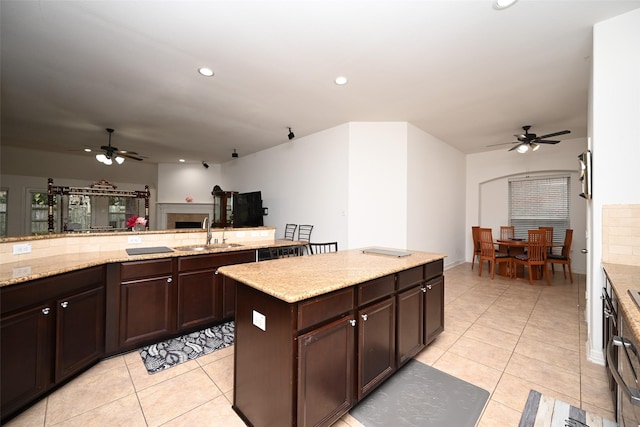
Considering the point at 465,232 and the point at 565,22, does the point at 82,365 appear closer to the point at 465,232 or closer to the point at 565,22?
the point at 565,22

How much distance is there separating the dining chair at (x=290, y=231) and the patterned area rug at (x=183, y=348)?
306 centimetres

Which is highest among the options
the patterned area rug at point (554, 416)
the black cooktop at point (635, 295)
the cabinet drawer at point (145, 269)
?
the black cooktop at point (635, 295)

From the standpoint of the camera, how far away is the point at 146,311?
242 cm

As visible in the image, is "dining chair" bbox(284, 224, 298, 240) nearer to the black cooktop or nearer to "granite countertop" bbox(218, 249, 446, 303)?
"granite countertop" bbox(218, 249, 446, 303)

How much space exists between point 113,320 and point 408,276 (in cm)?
256

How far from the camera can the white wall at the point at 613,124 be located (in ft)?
6.81

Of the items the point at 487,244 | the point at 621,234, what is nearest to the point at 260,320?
the point at 621,234

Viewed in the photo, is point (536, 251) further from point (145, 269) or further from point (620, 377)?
point (145, 269)

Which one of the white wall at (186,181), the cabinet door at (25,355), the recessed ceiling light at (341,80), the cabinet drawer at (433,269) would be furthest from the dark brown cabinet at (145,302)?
the white wall at (186,181)

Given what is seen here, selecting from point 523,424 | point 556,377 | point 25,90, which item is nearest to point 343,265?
point 523,424

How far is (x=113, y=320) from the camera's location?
7.47 ft

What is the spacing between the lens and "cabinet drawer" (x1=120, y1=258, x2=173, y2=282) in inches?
91.0

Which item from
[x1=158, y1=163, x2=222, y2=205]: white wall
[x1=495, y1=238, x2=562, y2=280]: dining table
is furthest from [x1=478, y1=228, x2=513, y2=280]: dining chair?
[x1=158, y1=163, x2=222, y2=205]: white wall

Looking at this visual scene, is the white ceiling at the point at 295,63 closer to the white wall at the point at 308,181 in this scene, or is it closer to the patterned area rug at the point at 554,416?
the white wall at the point at 308,181
